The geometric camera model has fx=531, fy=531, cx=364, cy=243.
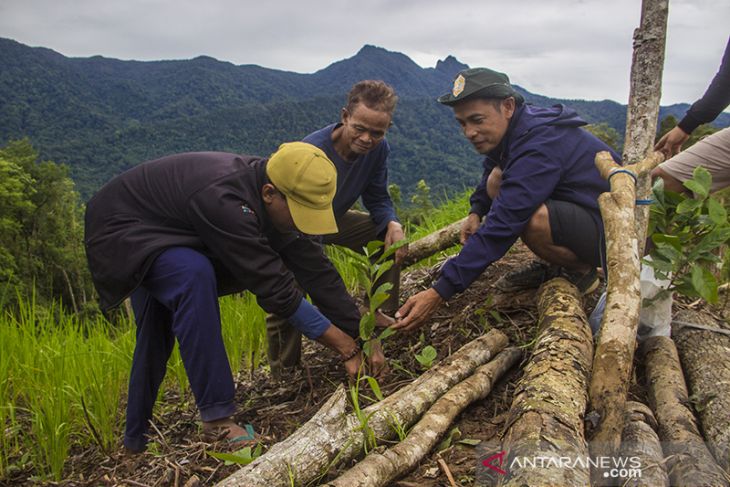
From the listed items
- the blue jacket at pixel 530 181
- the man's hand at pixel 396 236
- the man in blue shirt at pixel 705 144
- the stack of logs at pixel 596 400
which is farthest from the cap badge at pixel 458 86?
the man in blue shirt at pixel 705 144

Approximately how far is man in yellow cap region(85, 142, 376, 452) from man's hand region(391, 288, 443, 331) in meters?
0.20

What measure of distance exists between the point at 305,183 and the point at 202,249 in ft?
1.92

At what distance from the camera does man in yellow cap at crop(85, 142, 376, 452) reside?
2166mm

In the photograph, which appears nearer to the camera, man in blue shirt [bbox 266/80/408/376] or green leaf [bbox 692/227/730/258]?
green leaf [bbox 692/227/730/258]

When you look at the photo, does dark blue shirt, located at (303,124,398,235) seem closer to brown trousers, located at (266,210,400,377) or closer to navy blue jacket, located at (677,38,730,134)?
brown trousers, located at (266,210,400,377)

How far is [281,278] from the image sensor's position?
2250 millimetres

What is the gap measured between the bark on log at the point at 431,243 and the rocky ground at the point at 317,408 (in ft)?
1.34

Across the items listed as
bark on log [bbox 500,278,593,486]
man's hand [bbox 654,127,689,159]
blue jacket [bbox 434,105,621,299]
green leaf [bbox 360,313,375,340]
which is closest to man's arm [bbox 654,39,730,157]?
man's hand [bbox 654,127,689,159]

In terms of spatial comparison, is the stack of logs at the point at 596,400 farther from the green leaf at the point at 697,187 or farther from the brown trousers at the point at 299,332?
the brown trousers at the point at 299,332

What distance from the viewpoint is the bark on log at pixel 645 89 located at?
2.11 m

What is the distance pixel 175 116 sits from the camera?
145m

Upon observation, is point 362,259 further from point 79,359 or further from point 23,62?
point 23,62

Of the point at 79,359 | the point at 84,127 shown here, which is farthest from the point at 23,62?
the point at 79,359

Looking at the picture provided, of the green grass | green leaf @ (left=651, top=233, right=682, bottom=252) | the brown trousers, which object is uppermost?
green leaf @ (left=651, top=233, right=682, bottom=252)
